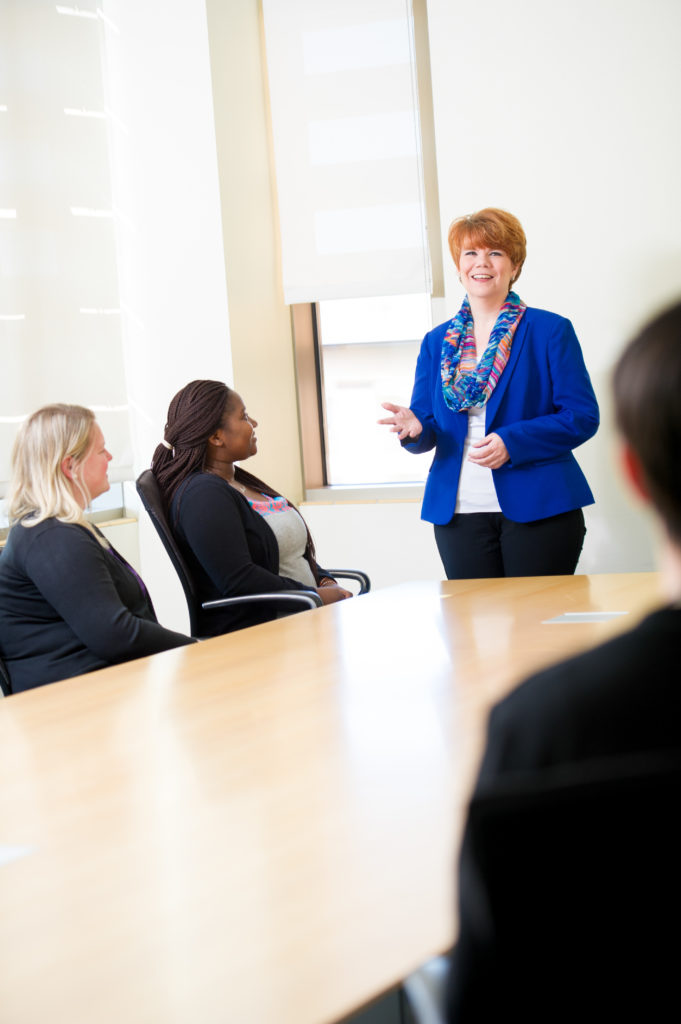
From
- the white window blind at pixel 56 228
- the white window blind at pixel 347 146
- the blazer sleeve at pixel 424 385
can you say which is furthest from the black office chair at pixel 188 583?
the white window blind at pixel 347 146

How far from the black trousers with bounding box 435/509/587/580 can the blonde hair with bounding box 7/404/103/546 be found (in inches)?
43.9

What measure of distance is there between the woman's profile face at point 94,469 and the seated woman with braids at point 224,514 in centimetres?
40

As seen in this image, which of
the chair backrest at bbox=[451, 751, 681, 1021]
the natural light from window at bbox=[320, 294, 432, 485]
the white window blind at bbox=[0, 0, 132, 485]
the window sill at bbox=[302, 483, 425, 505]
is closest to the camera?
the chair backrest at bbox=[451, 751, 681, 1021]

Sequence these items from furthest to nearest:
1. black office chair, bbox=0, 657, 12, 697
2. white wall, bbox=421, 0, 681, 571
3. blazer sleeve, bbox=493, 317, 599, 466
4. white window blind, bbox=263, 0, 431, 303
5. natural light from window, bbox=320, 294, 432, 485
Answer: natural light from window, bbox=320, 294, 432, 485 < white window blind, bbox=263, 0, 431, 303 < white wall, bbox=421, 0, 681, 571 < blazer sleeve, bbox=493, 317, 599, 466 < black office chair, bbox=0, 657, 12, 697

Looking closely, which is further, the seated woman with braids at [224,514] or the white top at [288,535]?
the white top at [288,535]

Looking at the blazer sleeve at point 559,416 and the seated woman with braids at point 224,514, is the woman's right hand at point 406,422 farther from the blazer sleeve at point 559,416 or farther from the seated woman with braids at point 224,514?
the seated woman with braids at point 224,514

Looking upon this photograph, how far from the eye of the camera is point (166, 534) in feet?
9.52

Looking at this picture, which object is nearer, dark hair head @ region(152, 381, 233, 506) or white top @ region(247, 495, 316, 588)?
dark hair head @ region(152, 381, 233, 506)

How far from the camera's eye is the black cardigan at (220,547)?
294cm

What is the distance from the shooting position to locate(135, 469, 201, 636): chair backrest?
2.90 meters

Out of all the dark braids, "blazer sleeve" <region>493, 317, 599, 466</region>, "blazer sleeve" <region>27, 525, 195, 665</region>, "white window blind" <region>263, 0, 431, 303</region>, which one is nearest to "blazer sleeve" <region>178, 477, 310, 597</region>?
the dark braids

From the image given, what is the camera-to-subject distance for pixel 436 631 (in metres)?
2.26

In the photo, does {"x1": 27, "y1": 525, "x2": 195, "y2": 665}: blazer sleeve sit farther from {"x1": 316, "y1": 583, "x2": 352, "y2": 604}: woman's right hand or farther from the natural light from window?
the natural light from window

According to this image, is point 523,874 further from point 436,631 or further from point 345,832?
point 436,631
